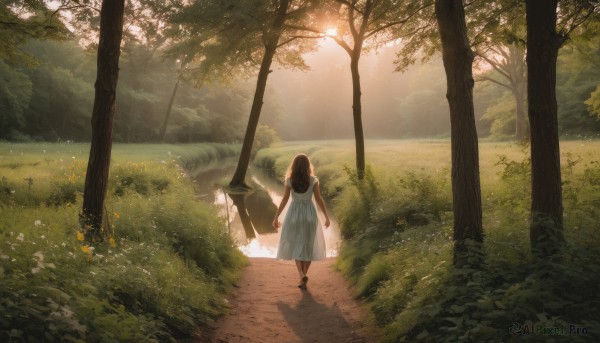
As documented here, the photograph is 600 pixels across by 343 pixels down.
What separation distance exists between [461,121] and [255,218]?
41.2 feet

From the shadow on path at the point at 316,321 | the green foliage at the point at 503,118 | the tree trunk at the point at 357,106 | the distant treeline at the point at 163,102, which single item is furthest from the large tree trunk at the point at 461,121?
the green foliage at the point at 503,118

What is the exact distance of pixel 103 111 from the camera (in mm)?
6367

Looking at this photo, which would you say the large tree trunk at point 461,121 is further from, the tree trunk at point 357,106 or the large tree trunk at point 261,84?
the large tree trunk at point 261,84

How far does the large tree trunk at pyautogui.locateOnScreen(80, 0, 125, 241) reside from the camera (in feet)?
20.4

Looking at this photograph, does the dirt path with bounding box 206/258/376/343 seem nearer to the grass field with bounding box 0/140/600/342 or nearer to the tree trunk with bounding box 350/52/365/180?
the grass field with bounding box 0/140/600/342

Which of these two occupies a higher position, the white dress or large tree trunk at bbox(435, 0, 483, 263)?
large tree trunk at bbox(435, 0, 483, 263)

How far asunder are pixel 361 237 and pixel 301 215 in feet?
7.39

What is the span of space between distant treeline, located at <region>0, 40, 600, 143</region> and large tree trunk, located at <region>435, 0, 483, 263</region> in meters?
9.16

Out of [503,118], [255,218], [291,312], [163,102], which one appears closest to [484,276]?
[291,312]

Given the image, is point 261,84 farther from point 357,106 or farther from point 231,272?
point 231,272

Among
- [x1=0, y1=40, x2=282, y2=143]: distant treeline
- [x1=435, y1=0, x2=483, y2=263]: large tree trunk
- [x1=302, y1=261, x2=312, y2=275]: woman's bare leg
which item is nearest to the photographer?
[x1=435, y1=0, x2=483, y2=263]: large tree trunk

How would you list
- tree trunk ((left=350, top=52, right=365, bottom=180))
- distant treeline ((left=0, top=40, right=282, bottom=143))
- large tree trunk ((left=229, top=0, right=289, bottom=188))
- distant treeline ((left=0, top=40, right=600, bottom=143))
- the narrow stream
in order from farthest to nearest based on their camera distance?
distant treeline ((left=0, top=40, right=282, bottom=143))
distant treeline ((left=0, top=40, right=600, bottom=143))
large tree trunk ((left=229, top=0, right=289, bottom=188))
tree trunk ((left=350, top=52, right=365, bottom=180))
the narrow stream

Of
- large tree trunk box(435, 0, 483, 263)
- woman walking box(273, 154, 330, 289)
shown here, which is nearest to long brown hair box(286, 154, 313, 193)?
woman walking box(273, 154, 330, 289)

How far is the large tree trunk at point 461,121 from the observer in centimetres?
516
